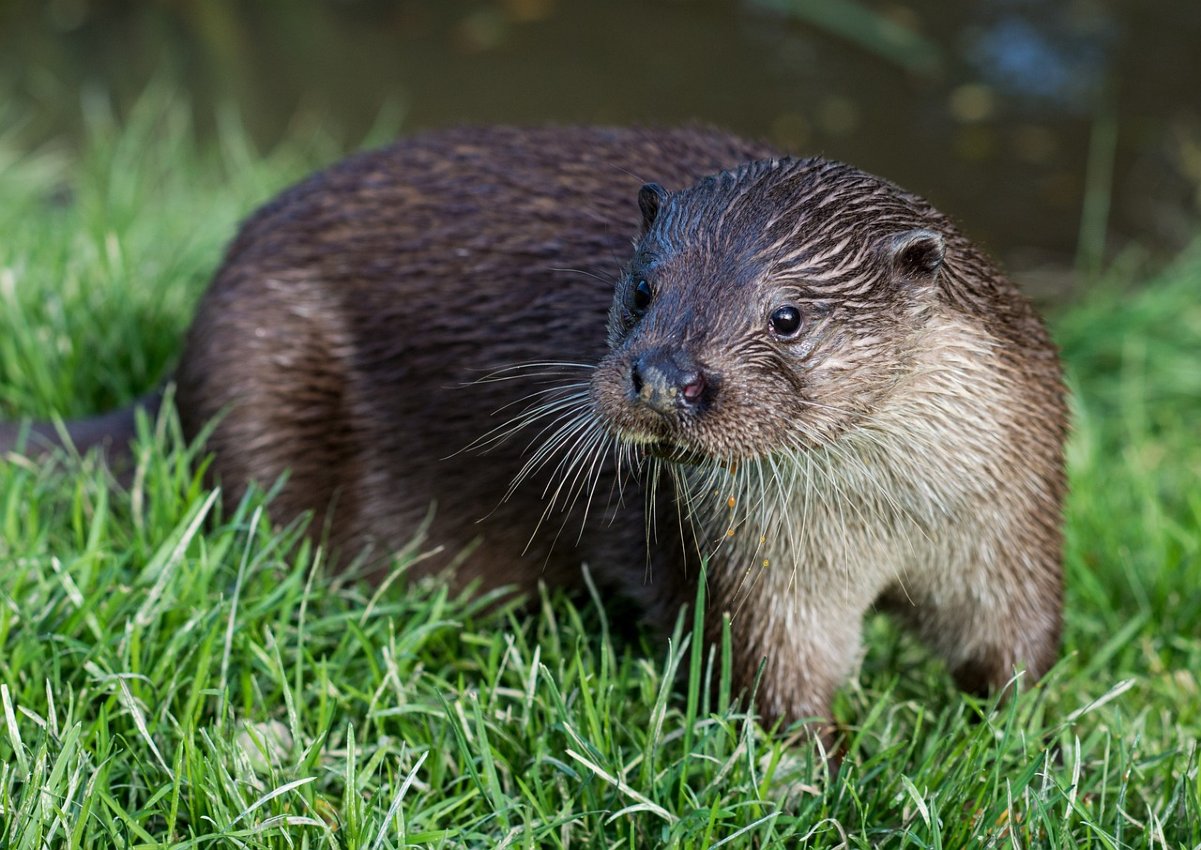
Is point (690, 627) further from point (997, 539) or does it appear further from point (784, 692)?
point (997, 539)

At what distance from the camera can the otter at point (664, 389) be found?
6.94ft

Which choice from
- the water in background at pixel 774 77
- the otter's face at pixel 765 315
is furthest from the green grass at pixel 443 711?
the water in background at pixel 774 77

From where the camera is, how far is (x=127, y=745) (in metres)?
2.18

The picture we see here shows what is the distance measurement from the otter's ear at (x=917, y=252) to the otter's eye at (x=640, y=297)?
0.36m

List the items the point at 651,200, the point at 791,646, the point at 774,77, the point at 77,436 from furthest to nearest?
the point at 774,77 < the point at 77,436 < the point at 791,646 < the point at 651,200

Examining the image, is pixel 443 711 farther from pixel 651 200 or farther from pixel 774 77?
pixel 774 77

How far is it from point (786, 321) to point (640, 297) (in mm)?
234

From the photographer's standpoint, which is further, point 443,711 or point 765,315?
point 443,711

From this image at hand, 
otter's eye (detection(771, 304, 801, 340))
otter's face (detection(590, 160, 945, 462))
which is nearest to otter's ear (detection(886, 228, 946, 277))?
otter's face (detection(590, 160, 945, 462))

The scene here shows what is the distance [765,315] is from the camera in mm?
2078

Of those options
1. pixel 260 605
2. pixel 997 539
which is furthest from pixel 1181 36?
pixel 260 605

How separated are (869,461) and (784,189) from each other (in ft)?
1.48

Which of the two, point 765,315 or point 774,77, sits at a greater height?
point 774,77

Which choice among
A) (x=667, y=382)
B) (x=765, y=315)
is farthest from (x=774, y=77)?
(x=667, y=382)
